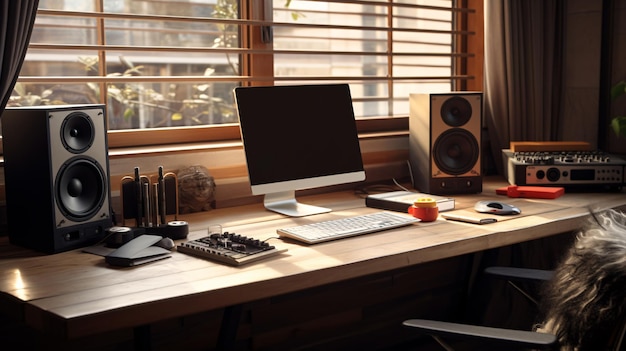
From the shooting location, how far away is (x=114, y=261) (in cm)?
187

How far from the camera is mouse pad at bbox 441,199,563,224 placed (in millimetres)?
2381

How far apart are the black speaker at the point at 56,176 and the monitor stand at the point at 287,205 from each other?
58cm

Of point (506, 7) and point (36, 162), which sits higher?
point (506, 7)

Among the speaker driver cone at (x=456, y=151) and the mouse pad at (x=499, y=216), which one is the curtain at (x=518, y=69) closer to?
the speaker driver cone at (x=456, y=151)

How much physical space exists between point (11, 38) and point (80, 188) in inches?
16.7

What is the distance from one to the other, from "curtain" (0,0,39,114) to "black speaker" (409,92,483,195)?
140 cm

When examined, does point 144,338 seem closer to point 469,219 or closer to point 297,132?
point 297,132

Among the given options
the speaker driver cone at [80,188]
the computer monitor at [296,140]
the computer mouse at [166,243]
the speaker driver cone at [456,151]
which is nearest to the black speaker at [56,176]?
the speaker driver cone at [80,188]

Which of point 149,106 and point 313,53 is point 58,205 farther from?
point 313,53

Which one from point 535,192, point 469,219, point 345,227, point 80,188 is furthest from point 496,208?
point 80,188

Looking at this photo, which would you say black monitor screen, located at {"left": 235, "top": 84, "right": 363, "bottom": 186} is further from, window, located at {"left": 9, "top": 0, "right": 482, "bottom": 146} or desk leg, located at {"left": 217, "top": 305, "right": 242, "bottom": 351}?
desk leg, located at {"left": 217, "top": 305, "right": 242, "bottom": 351}

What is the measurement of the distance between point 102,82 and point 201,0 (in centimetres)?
53

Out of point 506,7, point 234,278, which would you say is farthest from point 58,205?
A: point 506,7

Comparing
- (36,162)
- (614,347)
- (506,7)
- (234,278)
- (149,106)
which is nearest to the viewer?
(614,347)
